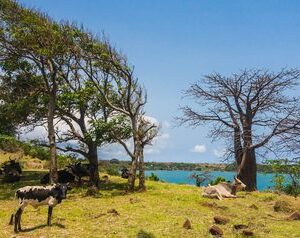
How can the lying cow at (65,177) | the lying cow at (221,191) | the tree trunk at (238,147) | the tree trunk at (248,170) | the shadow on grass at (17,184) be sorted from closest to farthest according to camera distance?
the shadow on grass at (17,184) < the lying cow at (221,191) < the lying cow at (65,177) < the tree trunk at (248,170) < the tree trunk at (238,147)

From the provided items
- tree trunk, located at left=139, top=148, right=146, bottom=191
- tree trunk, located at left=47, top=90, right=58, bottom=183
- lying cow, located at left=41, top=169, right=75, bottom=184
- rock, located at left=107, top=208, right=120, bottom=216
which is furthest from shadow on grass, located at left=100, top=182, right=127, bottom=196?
rock, located at left=107, top=208, right=120, bottom=216

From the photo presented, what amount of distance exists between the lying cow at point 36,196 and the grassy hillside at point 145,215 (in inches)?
26.2

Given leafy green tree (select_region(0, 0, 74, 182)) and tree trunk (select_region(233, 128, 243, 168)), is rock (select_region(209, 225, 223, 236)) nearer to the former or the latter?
leafy green tree (select_region(0, 0, 74, 182))

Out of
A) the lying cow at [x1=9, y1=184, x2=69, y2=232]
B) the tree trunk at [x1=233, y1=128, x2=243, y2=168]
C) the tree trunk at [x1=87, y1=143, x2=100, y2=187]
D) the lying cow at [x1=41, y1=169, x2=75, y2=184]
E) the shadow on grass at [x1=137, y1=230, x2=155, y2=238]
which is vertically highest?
the tree trunk at [x1=233, y1=128, x2=243, y2=168]

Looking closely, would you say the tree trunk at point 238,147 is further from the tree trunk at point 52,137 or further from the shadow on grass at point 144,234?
the shadow on grass at point 144,234

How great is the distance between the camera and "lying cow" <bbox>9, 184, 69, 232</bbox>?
16609 mm

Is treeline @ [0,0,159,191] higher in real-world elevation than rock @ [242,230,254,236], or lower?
higher

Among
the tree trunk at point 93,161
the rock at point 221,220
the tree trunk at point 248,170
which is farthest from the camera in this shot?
the tree trunk at point 248,170

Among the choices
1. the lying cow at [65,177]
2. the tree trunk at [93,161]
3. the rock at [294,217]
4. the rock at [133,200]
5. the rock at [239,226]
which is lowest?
the rock at [239,226]

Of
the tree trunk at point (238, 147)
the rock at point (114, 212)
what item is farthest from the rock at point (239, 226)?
the tree trunk at point (238, 147)

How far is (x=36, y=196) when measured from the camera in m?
16.9

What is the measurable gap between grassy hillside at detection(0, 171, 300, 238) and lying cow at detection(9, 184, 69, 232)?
66cm

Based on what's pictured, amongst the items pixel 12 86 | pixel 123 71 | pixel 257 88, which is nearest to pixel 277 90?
pixel 257 88

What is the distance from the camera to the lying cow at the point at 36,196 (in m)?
16.6
